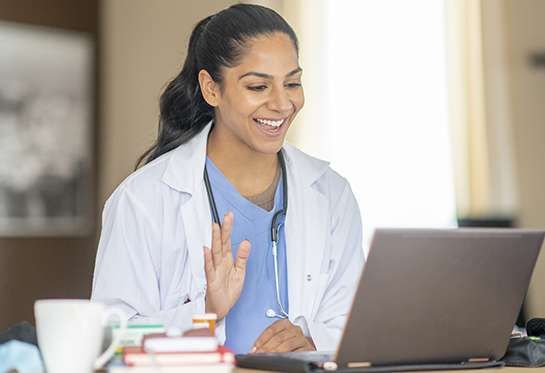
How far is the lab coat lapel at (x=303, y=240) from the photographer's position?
168 cm

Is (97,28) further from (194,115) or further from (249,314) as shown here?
(249,314)

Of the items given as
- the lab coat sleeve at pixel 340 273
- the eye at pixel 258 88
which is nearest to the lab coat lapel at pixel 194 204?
the eye at pixel 258 88

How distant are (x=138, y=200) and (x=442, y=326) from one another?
36.2 inches

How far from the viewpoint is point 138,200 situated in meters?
1.61

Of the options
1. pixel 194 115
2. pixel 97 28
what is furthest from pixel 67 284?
pixel 194 115

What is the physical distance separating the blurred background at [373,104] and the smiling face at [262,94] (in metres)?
1.59

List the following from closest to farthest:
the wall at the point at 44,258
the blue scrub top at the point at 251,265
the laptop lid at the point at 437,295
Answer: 1. the laptop lid at the point at 437,295
2. the blue scrub top at the point at 251,265
3. the wall at the point at 44,258

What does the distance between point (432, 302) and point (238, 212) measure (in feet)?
2.96

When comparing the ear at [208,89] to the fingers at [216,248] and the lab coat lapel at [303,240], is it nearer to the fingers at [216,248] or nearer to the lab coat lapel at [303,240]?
the lab coat lapel at [303,240]

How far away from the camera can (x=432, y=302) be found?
35.8 inches

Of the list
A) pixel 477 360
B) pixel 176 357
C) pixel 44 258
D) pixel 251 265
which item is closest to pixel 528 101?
pixel 251 265

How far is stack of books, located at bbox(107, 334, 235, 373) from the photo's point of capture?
75 cm

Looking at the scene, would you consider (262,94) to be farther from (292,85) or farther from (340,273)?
(340,273)

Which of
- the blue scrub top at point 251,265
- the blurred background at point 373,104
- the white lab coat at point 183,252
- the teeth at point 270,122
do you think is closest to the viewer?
the white lab coat at point 183,252
